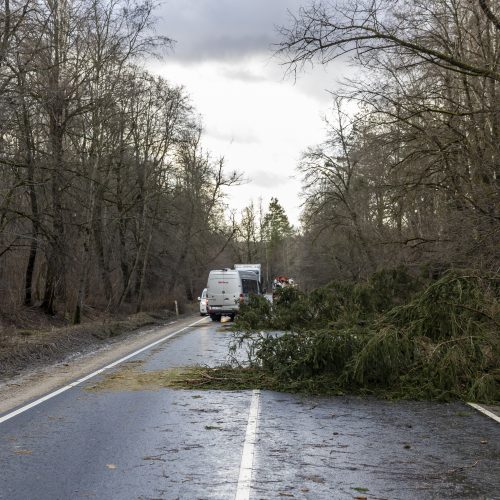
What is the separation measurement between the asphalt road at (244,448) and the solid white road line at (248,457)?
0.02 m

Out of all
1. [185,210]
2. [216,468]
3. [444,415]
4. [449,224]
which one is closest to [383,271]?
[449,224]

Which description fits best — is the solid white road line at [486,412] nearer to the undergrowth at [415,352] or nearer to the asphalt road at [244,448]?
the asphalt road at [244,448]

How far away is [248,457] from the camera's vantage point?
6.47m

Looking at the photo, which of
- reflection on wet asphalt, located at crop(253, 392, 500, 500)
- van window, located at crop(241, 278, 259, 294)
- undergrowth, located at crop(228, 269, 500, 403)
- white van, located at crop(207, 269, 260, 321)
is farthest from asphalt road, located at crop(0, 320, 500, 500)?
van window, located at crop(241, 278, 259, 294)

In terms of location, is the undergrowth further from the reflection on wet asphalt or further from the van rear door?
the van rear door

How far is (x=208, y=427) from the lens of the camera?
791 cm

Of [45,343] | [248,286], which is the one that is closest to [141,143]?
[248,286]

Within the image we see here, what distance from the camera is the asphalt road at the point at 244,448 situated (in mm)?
5473

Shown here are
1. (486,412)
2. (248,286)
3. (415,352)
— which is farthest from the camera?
(248,286)

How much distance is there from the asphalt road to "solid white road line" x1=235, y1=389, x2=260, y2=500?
0.06ft

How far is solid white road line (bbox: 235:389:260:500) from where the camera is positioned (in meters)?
5.37

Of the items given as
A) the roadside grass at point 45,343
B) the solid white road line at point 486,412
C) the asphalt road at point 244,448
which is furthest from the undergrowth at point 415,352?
the roadside grass at point 45,343

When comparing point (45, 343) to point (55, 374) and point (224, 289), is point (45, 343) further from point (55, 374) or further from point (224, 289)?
point (224, 289)

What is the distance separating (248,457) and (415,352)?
16.7 ft
